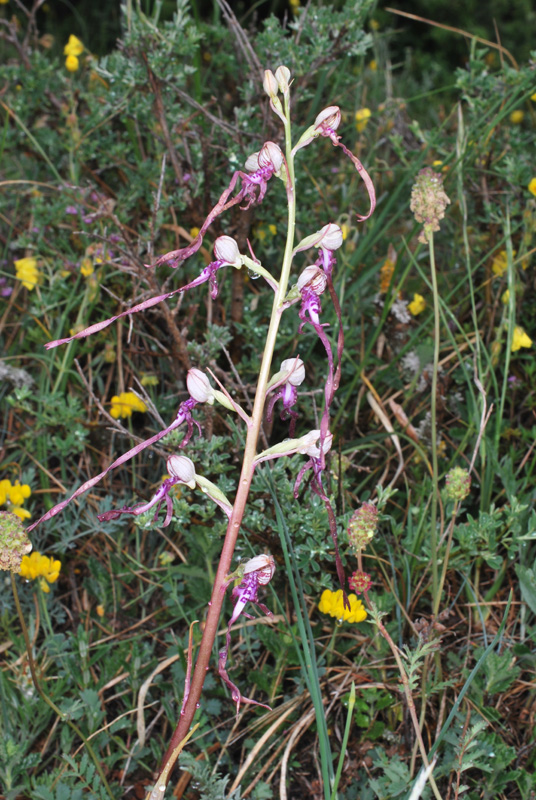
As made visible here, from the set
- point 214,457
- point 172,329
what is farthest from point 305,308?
point 172,329

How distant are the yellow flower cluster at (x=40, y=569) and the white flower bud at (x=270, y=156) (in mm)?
1106

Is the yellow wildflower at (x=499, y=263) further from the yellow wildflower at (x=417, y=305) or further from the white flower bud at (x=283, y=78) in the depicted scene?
the white flower bud at (x=283, y=78)

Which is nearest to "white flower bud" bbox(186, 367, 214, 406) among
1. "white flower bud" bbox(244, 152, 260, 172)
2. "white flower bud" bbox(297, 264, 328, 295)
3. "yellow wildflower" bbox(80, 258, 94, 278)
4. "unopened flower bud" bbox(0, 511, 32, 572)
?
"white flower bud" bbox(297, 264, 328, 295)

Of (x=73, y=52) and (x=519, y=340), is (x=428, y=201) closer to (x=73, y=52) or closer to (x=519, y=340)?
(x=519, y=340)

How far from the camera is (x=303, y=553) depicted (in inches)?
65.5

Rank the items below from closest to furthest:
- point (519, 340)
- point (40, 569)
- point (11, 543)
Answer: point (11, 543) < point (40, 569) < point (519, 340)

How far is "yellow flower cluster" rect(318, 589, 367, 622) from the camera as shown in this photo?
1564mm

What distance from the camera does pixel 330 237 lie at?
3.60 ft

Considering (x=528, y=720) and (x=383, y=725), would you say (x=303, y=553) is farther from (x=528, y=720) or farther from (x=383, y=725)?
(x=528, y=720)

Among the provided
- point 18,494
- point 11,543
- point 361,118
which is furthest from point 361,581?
point 361,118

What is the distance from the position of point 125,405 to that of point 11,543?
0.83 m

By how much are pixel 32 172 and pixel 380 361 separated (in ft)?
5.41

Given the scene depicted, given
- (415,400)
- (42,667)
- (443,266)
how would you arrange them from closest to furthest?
1. (42,667)
2. (415,400)
3. (443,266)

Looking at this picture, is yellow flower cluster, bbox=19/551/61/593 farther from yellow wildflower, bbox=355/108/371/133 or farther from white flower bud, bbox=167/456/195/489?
yellow wildflower, bbox=355/108/371/133
